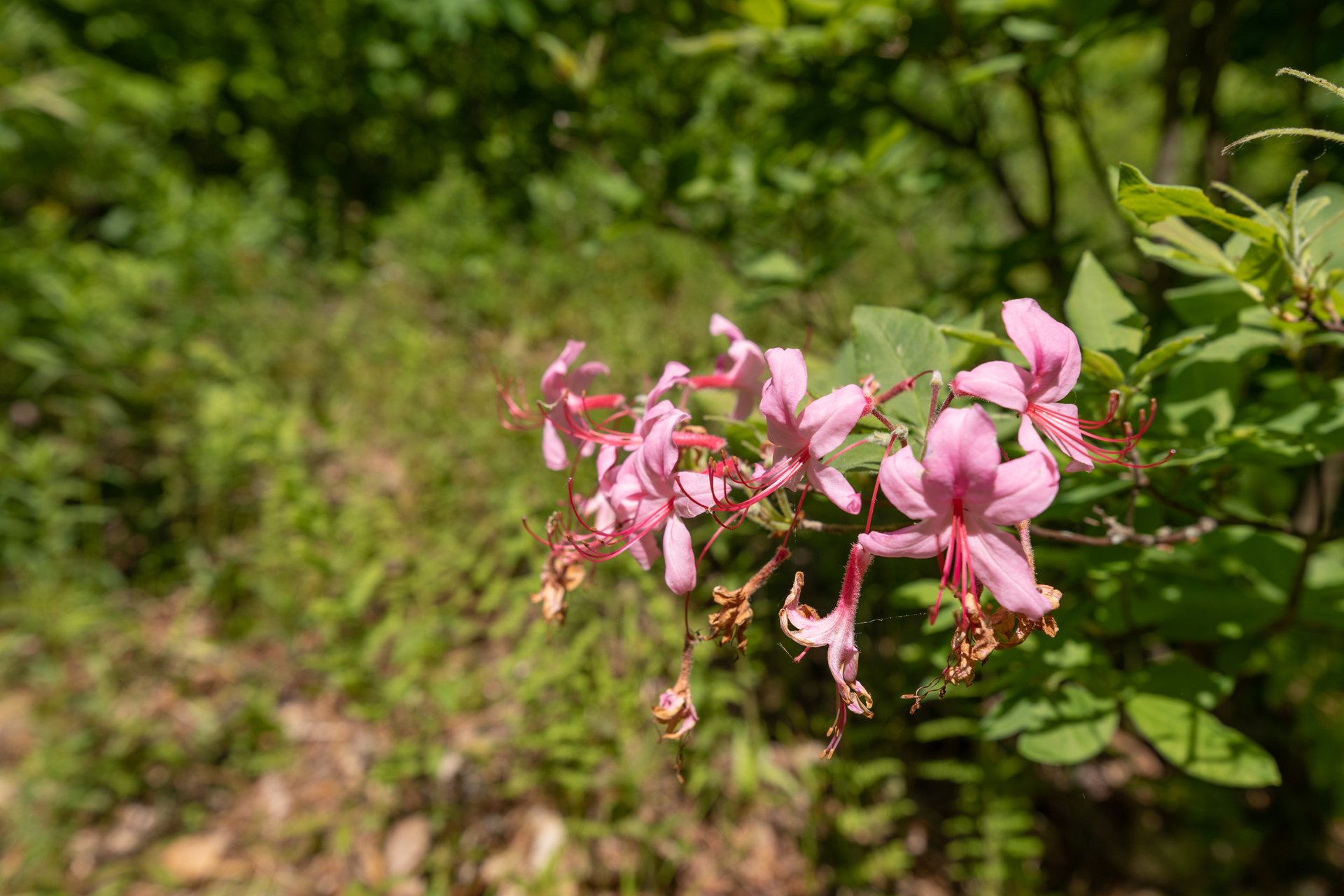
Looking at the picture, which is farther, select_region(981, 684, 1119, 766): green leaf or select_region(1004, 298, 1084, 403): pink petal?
select_region(981, 684, 1119, 766): green leaf

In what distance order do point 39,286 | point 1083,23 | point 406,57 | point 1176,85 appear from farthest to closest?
1. point 406,57
2. point 39,286
3. point 1176,85
4. point 1083,23

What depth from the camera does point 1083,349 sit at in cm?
67

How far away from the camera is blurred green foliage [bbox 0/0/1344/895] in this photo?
0.91 m

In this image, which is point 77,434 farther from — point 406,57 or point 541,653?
point 406,57

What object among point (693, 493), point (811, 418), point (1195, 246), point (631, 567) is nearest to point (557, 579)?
point (693, 493)

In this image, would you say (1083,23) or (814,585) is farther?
(814,585)

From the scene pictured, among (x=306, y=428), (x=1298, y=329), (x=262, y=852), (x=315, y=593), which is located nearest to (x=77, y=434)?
(x=306, y=428)

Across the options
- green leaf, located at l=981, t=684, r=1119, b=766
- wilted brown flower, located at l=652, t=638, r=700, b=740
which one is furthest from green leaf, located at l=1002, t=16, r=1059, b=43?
wilted brown flower, located at l=652, t=638, r=700, b=740

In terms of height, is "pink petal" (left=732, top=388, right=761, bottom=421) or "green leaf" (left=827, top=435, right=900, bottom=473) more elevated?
"green leaf" (left=827, top=435, right=900, bottom=473)

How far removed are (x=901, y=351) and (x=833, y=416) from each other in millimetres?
163

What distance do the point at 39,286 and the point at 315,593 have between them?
186 cm

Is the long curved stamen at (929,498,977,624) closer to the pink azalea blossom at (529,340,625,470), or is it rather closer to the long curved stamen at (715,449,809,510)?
the long curved stamen at (715,449,809,510)

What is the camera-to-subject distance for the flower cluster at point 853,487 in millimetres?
480

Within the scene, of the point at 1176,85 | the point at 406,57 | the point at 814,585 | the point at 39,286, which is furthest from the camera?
the point at 406,57
